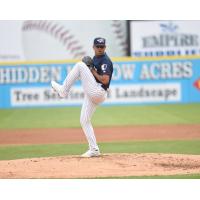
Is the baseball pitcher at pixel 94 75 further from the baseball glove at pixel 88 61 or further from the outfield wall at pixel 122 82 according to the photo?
the outfield wall at pixel 122 82

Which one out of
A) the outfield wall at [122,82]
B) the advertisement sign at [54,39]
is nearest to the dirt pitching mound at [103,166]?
the outfield wall at [122,82]

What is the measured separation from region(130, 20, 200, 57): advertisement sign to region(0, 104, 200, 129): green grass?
5.94ft

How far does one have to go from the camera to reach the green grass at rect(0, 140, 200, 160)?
28.6 feet

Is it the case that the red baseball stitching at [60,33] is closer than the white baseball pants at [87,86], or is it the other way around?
the white baseball pants at [87,86]

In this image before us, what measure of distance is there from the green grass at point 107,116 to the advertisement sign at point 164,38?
181cm

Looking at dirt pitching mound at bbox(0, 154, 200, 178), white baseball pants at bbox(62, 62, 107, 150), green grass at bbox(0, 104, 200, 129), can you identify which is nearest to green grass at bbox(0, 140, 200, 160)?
dirt pitching mound at bbox(0, 154, 200, 178)

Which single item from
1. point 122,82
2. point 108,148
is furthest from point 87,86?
point 122,82

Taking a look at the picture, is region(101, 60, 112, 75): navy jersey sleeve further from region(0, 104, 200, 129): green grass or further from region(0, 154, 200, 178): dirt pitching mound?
region(0, 104, 200, 129): green grass

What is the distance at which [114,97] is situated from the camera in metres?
16.4

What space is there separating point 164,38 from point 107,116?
12.6 ft

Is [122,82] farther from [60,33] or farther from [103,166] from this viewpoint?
[103,166]

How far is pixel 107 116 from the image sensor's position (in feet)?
47.6

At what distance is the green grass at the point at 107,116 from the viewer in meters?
13.0

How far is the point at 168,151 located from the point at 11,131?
4.00m
